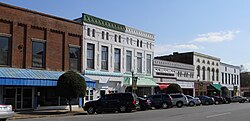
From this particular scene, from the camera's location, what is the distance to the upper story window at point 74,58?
3550 centimetres

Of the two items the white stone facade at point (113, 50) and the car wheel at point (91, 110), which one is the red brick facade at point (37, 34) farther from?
the car wheel at point (91, 110)

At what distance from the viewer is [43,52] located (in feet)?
107

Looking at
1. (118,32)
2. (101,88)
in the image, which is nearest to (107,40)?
(118,32)

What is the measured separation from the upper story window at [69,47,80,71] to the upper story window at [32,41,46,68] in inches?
142

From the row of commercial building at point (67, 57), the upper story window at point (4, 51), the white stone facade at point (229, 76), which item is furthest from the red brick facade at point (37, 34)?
the white stone facade at point (229, 76)

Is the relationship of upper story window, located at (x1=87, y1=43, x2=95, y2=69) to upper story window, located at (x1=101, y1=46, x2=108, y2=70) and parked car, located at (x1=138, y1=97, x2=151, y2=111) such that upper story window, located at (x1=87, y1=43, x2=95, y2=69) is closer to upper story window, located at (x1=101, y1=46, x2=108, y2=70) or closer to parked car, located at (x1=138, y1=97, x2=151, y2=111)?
upper story window, located at (x1=101, y1=46, x2=108, y2=70)

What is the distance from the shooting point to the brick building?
28991 millimetres

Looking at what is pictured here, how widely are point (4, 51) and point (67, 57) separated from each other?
7.06m

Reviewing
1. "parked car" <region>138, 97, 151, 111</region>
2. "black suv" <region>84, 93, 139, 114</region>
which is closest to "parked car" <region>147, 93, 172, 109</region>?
"parked car" <region>138, 97, 151, 111</region>

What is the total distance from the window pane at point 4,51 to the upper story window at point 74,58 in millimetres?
7379

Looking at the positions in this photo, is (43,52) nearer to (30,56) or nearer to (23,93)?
(30,56)

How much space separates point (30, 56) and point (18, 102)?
13.6ft

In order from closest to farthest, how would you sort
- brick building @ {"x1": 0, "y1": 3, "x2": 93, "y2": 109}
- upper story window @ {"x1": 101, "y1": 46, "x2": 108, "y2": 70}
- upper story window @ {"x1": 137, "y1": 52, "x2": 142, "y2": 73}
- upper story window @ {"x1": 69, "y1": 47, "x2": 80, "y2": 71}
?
brick building @ {"x1": 0, "y1": 3, "x2": 93, "y2": 109}
upper story window @ {"x1": 69, "y1": 47, "x2": 80, "y2": 71}
upper story window @ {"x1": 101, "y1": 46, "x2": 108, "y2": 70}
upper story window @ {"x1": 137, "y1": 52, "x2": 142, "y2": 73}

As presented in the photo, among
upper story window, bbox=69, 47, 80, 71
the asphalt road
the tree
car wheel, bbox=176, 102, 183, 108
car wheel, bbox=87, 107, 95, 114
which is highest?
upper story window, bbox=69, 47, 80, 71
